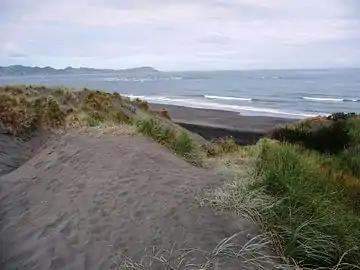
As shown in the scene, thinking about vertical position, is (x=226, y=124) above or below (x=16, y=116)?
below

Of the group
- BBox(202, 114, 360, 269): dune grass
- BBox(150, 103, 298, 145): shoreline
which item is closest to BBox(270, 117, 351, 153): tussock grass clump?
BBox(202, 114, 360, 269): dune grass

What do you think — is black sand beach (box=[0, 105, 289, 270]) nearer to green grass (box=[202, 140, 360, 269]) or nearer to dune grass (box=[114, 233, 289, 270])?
dune grass (box=[114, 233, 289, 270])

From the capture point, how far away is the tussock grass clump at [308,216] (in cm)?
458

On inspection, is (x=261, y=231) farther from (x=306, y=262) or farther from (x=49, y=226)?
(x=49, y=226)

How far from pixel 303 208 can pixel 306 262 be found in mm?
877

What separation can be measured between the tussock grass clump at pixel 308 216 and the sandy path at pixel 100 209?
45 cm

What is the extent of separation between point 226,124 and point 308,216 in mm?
22149

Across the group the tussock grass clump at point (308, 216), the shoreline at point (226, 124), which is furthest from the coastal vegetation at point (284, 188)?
the shoreline at point (226, 124)

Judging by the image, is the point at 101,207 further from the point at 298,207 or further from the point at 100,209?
the point at 298,207

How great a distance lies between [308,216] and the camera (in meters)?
5.19

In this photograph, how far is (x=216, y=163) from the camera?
9.59 m

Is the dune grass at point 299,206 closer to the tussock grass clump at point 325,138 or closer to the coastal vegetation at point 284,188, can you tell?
the coastal vegetation at point 284,188

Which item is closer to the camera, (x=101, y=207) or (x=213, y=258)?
(x=213, y=258)

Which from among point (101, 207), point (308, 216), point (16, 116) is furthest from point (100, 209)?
point (16, 116)
